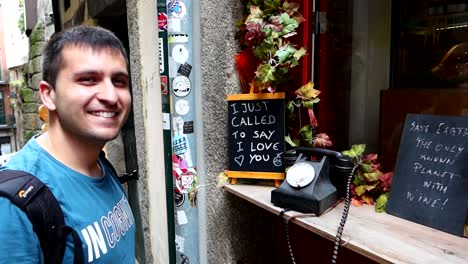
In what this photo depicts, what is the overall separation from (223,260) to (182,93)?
1020 mm

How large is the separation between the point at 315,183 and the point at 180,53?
3.72 feet

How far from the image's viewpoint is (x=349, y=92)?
2121 mm

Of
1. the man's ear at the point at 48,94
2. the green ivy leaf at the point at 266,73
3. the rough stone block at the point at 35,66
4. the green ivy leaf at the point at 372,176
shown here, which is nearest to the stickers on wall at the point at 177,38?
the green ivy leaf at the point at 266,73

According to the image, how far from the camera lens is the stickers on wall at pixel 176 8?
6.91 ft

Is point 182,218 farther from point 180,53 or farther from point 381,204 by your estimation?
point 381,204

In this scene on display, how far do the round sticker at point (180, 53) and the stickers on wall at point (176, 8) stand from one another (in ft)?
0.57

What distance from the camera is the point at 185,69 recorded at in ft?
7.18

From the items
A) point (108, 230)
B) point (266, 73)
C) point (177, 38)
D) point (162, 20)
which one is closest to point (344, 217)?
point (266, 73)

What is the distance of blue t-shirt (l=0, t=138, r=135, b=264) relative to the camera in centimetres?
106

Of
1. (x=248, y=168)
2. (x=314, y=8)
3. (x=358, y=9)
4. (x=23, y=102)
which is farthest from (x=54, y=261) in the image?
(x=23, y=102)

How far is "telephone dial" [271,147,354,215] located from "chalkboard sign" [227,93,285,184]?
0.18 meters

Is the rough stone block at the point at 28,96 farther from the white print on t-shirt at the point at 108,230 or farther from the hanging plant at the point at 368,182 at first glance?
the hanging plant at the point at 368,182

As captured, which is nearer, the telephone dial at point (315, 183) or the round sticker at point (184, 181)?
the telephone dial at point (315, 183)

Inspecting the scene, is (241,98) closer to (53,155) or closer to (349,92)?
(349,92)
